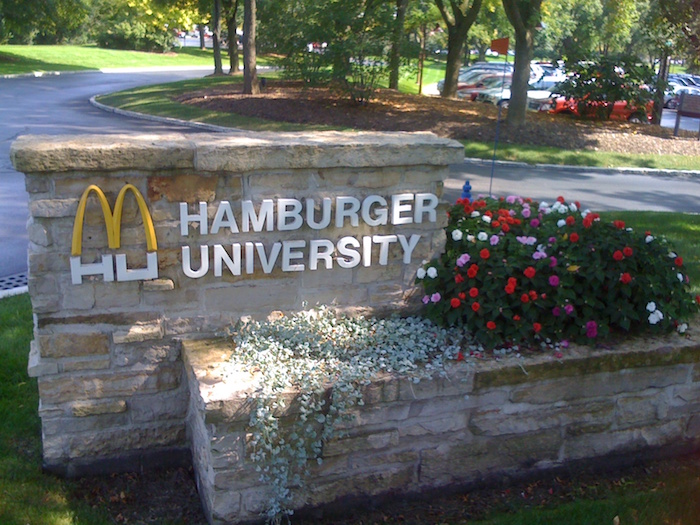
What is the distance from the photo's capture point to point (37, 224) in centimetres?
360

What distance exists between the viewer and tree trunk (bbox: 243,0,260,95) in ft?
66.6

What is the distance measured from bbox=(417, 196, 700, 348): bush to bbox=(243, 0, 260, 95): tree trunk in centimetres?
1716

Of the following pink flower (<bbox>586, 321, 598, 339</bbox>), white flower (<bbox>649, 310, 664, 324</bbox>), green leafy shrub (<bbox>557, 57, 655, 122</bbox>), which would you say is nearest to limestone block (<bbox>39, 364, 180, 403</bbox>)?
pink flower (<bbox>586, 321, 598, 339</bbox>)

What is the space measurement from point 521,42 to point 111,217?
14.8 metres

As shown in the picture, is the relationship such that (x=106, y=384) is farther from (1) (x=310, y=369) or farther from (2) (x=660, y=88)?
(2) (x=660, y=88)

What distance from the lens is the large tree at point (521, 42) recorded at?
16.2m

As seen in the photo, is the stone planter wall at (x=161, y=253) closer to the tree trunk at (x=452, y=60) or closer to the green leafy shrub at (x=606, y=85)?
the green leafy shrub at (x=606, y=85)

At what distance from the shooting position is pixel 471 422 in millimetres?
3865

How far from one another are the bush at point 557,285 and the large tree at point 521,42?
1298cm

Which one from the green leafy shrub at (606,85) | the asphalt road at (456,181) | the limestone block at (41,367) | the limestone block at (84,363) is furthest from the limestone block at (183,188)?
the green leafy shrub at (606,85)

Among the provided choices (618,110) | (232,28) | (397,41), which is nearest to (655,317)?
(397,41)

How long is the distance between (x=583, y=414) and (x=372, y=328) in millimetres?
1300

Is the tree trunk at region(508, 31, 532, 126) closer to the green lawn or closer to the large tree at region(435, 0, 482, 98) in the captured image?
the large tree at region(435, 0, 482, 98)

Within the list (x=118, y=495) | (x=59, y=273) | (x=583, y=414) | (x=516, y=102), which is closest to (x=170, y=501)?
(x=118, y=495)
